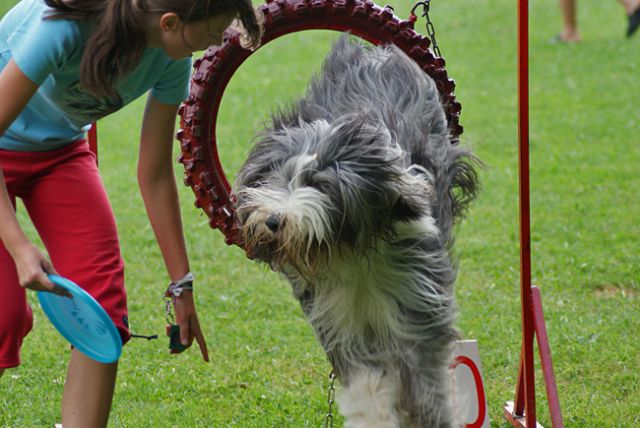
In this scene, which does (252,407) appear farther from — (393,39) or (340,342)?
(393,39)

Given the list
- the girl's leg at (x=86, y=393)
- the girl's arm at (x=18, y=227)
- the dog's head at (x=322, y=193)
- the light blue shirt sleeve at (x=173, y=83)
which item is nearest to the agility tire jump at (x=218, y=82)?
the light blue shirt sleeve at (x=173, y=83)

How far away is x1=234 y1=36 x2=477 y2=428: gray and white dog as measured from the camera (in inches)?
125

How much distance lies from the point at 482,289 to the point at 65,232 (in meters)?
3.07

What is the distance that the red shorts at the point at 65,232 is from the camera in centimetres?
342

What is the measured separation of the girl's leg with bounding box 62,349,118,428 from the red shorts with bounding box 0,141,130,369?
15 centimetres

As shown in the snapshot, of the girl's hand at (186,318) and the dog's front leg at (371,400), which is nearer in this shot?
the dog's front leg at (371,400)

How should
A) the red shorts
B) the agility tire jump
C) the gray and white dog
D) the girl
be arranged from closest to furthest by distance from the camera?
1. the girl
2. the gray and white dog
3. the red shorts
4. the agility tire jump

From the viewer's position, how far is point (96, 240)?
3.50 m

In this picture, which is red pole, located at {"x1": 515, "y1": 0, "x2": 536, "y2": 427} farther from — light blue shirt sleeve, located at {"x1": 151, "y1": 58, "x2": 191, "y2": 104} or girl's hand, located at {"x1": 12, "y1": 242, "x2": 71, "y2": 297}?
girl's hand, located at {"x1": 12, "y1": 242, "x2": 71, "y2": 297}

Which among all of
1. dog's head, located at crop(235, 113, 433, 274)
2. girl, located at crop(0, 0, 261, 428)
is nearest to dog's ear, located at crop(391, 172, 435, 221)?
dog's head, located at crop(235, 113, 433, 274)

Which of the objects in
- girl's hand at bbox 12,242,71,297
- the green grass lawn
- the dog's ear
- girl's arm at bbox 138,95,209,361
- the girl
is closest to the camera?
girl's hand at bbox 12,242,71,297

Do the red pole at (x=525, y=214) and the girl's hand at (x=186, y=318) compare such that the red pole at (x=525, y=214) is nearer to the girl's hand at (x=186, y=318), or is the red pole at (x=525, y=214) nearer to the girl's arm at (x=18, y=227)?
the girl's hand at (x=186, y=318)

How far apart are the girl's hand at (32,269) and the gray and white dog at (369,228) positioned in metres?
0.61

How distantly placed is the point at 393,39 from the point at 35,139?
5.06 feet
